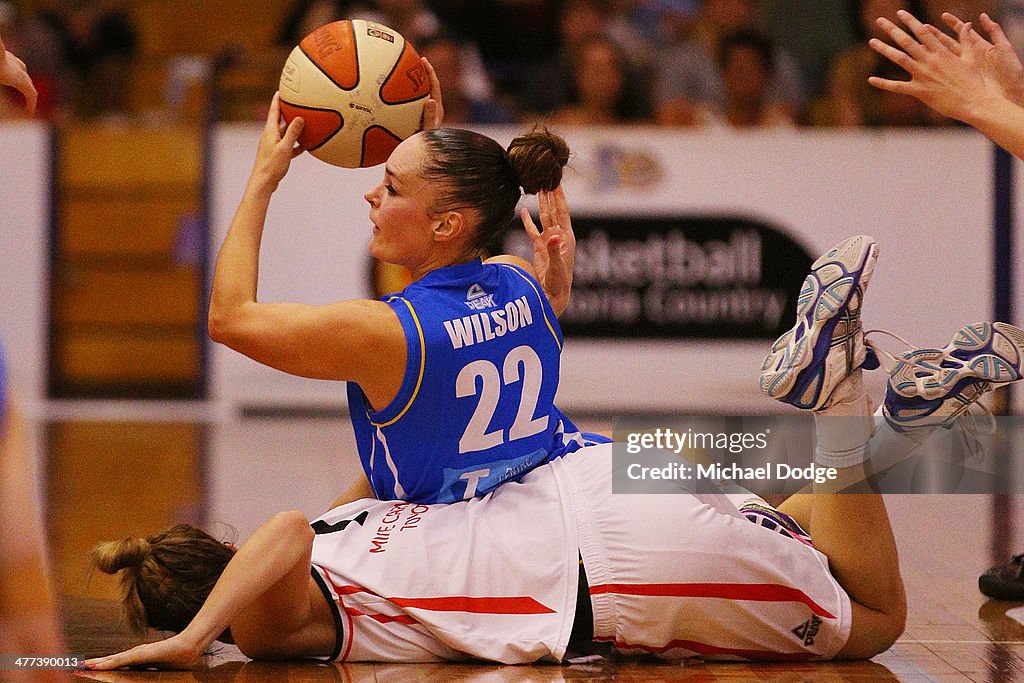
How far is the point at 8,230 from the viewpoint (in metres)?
8.96

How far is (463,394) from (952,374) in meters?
1.28

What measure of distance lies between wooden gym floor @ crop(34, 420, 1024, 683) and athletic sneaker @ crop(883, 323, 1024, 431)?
599 mm

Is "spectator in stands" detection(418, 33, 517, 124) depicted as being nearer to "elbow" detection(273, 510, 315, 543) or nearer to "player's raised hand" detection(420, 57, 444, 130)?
"player's raised hand" detection(420, 57, 444, 130)

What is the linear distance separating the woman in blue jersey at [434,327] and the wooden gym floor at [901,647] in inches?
18.3

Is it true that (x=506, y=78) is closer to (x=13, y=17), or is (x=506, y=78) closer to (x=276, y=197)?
(x=276, y=197)

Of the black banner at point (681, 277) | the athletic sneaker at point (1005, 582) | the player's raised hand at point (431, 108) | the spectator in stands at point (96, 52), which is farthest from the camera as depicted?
the spectator in stands at point (96, 52)

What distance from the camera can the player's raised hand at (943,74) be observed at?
10.4 ft

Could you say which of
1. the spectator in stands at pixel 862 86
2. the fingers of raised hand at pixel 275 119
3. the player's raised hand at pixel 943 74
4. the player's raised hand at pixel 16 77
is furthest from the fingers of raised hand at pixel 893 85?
the spectator in stands at pixel 862 86

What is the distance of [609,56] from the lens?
8.96 m

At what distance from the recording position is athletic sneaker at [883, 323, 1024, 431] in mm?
3324

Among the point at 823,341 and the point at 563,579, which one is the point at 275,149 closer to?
the point at 563,579

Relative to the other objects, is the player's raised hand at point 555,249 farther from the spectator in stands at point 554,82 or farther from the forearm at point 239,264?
the spectator in stands at point 554,82

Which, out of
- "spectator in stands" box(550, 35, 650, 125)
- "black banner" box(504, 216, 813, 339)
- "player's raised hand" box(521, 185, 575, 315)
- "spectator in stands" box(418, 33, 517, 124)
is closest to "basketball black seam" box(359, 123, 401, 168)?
"player's raised hand" box(521, 185, 575, 315)

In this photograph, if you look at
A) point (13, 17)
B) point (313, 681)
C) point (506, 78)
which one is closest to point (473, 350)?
point (313, 681)
